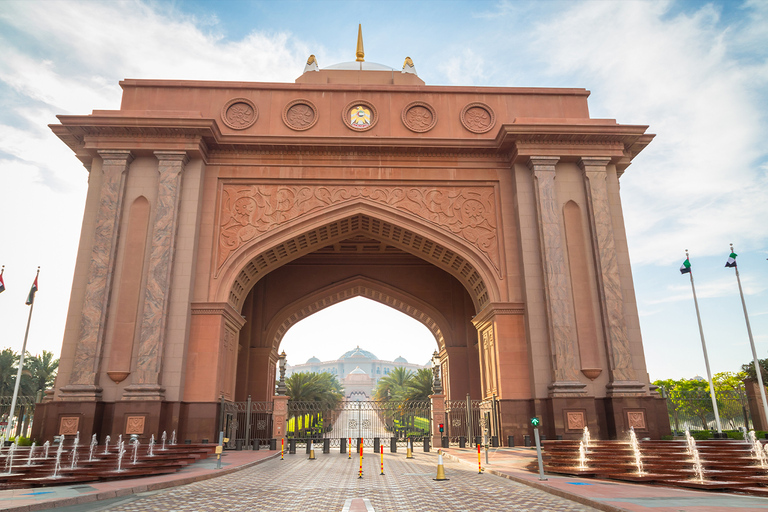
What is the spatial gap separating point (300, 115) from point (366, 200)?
402cm

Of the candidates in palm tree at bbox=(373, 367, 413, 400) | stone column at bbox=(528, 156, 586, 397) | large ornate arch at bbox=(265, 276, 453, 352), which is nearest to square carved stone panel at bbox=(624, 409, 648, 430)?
stone column at bbox=(528, 156, 586, 397)

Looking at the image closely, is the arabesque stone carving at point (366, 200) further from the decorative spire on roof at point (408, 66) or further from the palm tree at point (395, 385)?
the palm tree at point (395, 385)

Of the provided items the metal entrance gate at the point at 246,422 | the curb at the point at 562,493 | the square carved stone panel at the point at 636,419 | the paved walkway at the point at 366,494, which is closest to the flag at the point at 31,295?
the metal entrance gate at the point at 246,422

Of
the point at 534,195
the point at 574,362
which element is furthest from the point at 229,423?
the point at 534,195

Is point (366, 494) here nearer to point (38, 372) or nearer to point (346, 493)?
point (346, 493)

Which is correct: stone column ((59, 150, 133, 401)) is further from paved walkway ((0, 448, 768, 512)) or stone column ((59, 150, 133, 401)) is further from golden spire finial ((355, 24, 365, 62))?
golden spire finial ((355, 24, 365, 62))

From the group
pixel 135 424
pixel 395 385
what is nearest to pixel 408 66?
pixel 135 424

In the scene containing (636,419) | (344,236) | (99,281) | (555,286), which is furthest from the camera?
(344,236)

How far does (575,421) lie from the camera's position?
15.7 metres

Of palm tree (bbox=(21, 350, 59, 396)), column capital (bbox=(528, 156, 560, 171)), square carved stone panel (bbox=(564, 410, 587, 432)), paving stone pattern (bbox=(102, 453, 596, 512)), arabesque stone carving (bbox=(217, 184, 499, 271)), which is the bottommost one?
paving stone pattern (bbox=(102, 453, 596, 512))

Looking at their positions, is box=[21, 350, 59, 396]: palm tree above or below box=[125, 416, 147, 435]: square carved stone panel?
above

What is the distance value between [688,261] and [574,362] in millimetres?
6136

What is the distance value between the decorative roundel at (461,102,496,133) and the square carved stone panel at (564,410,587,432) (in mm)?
9990

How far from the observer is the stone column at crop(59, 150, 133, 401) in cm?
1566
